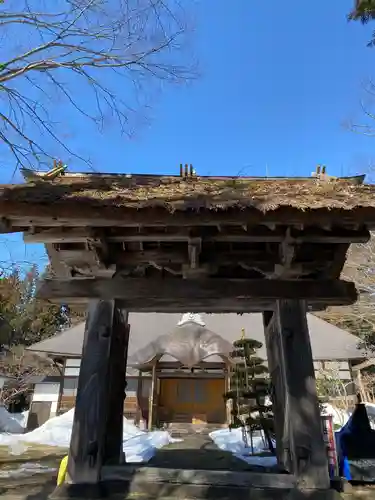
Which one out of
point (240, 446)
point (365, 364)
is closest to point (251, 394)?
point (240, 446)

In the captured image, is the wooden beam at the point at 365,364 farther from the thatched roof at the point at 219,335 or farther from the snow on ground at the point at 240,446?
the snow on ground at the point at 240,446

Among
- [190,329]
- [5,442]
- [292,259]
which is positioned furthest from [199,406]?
[292,259]

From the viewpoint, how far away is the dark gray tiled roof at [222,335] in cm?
1360

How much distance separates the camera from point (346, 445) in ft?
16.0

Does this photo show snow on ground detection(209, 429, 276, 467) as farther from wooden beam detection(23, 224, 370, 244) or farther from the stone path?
wooden beam detection(23, 224, 370, 244)

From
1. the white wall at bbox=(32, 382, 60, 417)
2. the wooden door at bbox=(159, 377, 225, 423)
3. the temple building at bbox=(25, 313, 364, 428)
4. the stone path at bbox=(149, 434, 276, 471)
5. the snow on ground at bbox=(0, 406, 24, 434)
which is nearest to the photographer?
the stone path at bbox=(149, 434, 276, 471)

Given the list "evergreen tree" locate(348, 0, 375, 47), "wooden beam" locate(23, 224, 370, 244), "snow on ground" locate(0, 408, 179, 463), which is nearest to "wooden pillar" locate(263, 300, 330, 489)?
"wooden beam" locate(23, 224, 370, 244)

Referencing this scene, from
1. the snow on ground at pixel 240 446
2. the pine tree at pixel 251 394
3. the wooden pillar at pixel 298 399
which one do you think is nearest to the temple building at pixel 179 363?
the snow on ground at pixel 240 446

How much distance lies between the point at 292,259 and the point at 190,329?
8.82m

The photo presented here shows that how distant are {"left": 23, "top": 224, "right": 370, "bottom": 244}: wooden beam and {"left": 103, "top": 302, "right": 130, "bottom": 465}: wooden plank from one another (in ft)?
3.33

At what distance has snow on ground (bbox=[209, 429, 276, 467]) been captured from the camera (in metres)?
6.30

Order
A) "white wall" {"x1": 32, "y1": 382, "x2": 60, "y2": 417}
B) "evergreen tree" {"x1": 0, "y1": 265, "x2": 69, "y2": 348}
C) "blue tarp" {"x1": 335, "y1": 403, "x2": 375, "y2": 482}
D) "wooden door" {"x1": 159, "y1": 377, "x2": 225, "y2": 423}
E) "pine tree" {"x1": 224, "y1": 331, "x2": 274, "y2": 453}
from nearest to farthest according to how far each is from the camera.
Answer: "blue tarp" {"x1": 335, "y1": 403, "x2": 375, "y2": 482}, "pine tree" {"x1": 224, "y1": 331, "x2": 274, "y2": 453}, "wooden door" {"x1": 159, "y1": 377, "x2": 225, "y2": 423}, "white wall" {"x1": 32, "y1": 382, "x2": 60, "y2": 417}, "evergreen tree" {"x1": 0, "y1": 265, "x2": 69, "y2": 348}

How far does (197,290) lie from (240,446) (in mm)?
5887

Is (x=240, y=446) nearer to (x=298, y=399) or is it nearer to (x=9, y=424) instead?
(x=298, y=399)
